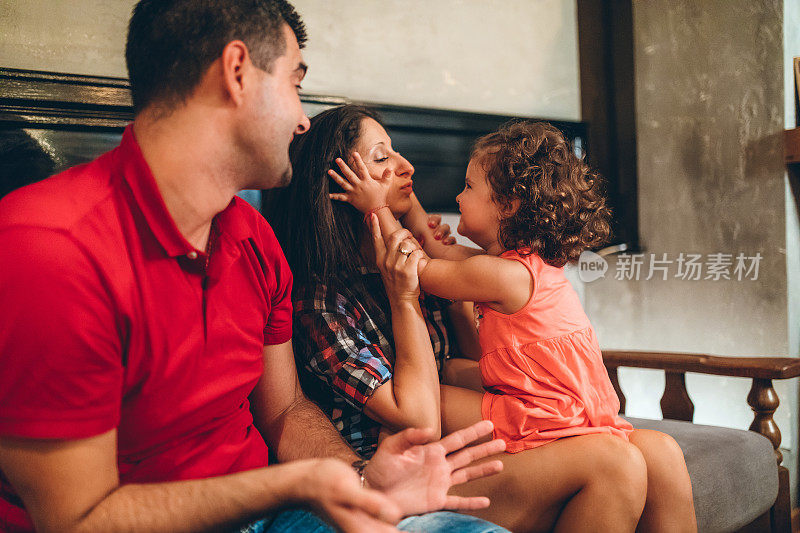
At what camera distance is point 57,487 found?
765mm

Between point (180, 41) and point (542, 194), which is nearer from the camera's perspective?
point (180, 41)

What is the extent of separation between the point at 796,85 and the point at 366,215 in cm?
188

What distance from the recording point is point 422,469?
958 mm

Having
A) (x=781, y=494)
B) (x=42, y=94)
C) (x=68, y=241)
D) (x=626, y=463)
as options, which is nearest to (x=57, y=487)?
(x=68, y=241)

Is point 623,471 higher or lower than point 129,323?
lower

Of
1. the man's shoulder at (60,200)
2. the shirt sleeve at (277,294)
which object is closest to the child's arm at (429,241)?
the shirt sleeve at (277,294)

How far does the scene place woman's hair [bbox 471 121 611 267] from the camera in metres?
1.46

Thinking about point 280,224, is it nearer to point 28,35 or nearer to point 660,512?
point 28,35

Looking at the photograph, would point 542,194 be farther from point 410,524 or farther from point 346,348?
point 410,524

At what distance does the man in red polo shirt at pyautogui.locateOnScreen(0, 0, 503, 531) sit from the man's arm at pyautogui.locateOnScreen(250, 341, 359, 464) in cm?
2

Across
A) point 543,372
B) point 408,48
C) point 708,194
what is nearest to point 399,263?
point 543,372

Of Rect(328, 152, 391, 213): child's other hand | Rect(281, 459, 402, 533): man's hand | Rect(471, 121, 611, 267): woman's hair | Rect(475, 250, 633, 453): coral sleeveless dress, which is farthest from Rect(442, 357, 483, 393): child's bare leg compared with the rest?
Rect(281, 459, 402, 533): man's hand

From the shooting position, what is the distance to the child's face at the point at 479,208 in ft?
5.12

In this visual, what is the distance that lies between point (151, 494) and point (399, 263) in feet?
2.47
